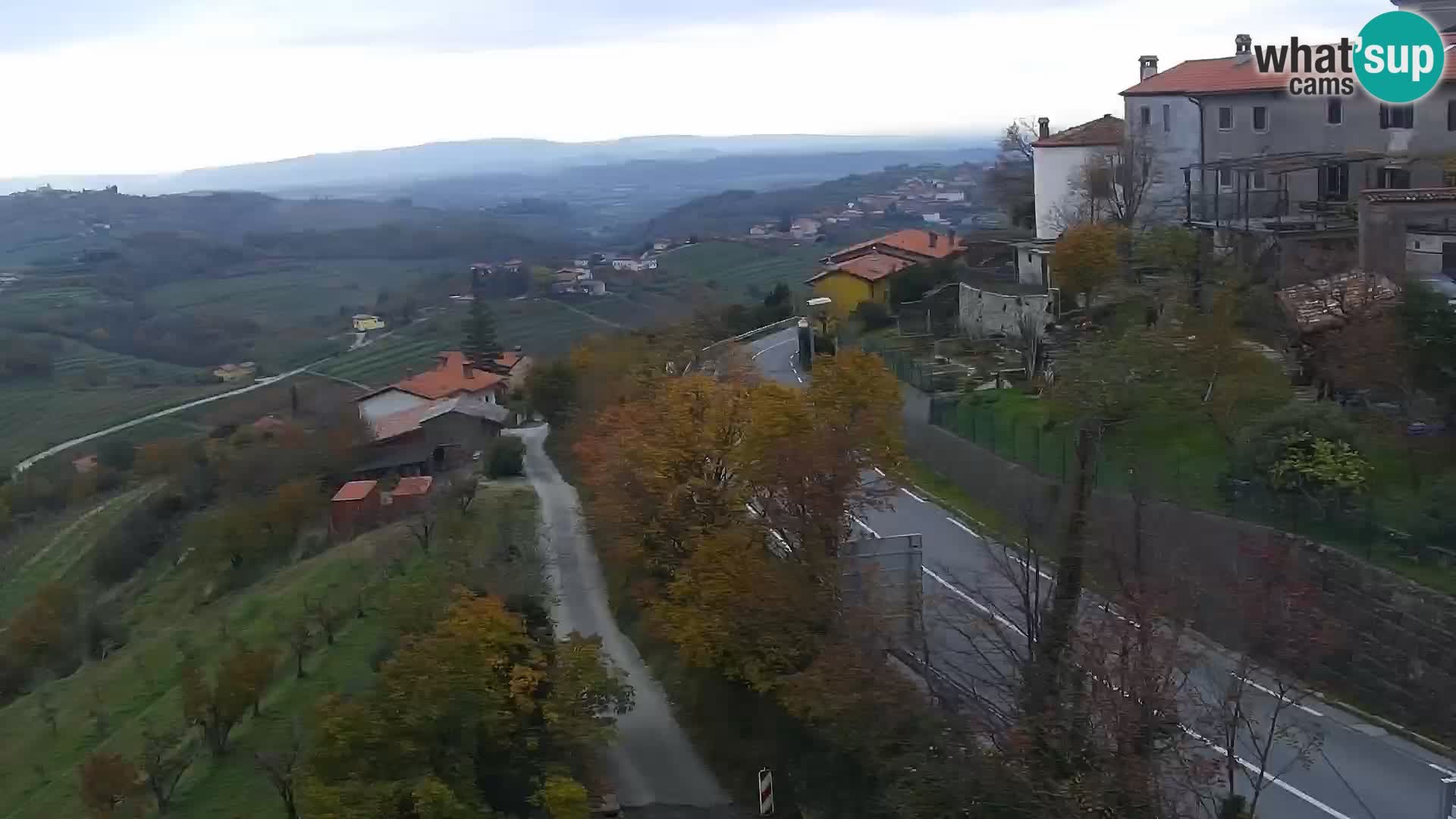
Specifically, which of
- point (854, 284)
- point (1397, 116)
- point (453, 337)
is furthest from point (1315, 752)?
point (453, 337)

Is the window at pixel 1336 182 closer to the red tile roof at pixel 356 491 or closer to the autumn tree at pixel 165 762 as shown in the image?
the red tile roof at pixel 356 491

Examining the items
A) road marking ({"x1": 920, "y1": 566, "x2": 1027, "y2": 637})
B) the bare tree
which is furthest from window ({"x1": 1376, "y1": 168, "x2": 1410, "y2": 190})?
the bare tree

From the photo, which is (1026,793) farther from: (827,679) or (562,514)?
(562,514)

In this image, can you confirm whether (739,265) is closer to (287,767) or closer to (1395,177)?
(1395,177)

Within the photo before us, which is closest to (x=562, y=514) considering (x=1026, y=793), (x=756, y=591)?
(x=756, y=591)

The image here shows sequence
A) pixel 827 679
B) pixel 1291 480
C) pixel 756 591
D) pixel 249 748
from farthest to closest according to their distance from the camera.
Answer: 1. pixel 249 748
2. pixel 1291 480
3. pixel 756 591
4. pixel 827 679

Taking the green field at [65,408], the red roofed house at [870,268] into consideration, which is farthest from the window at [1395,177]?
the green field at [65,408]
